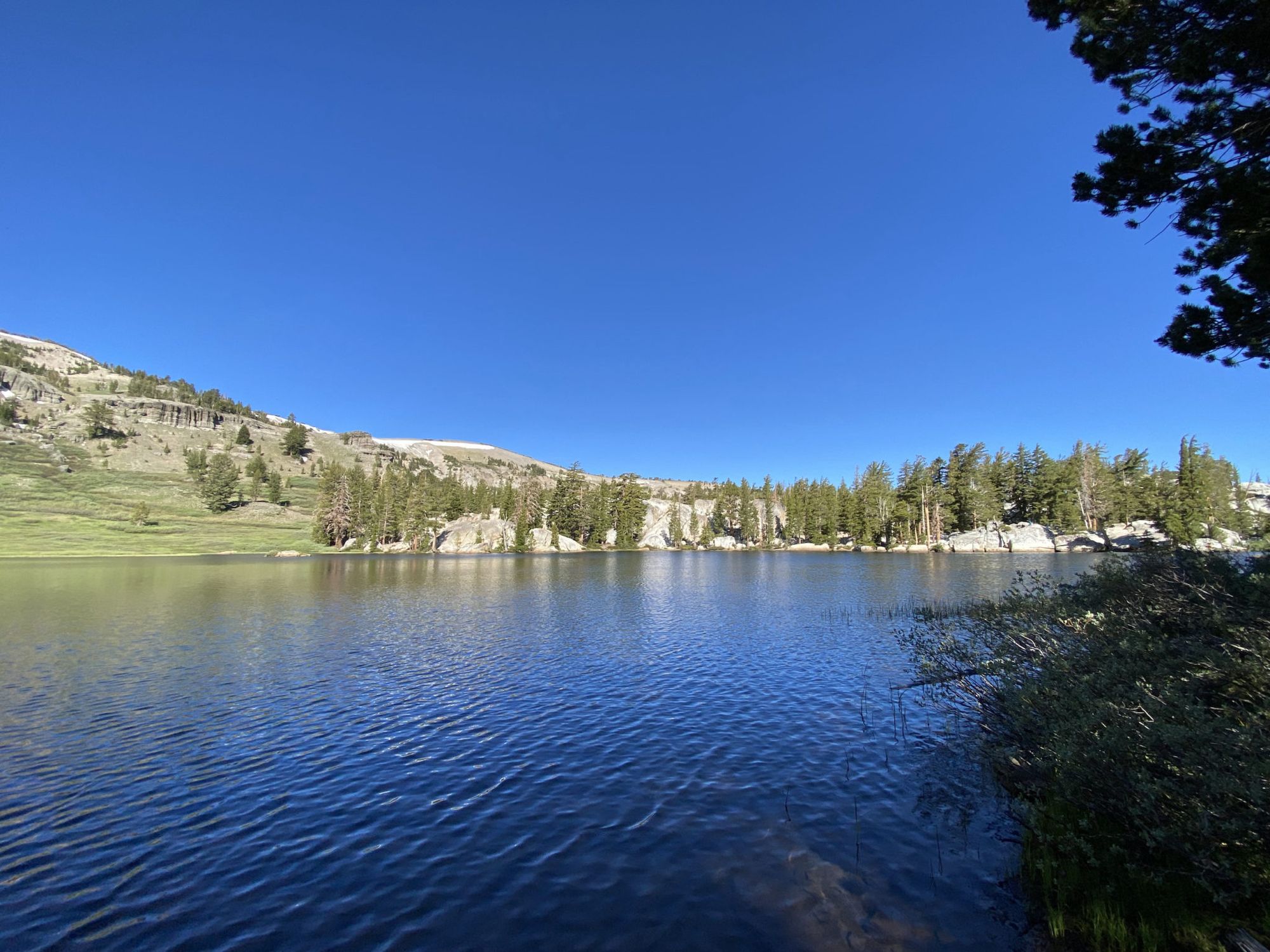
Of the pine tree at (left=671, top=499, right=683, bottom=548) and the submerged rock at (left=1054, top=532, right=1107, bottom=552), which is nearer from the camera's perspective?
the submerged rock at (left=1054, top=532, right=1107, bottom=552)

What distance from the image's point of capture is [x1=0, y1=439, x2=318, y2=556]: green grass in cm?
11550

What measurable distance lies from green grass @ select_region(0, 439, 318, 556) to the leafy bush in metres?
143

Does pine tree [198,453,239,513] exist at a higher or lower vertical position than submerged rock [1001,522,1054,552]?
higher

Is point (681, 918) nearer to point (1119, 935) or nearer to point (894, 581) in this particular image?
point (1119, 935)

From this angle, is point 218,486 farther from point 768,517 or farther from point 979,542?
point 979,542

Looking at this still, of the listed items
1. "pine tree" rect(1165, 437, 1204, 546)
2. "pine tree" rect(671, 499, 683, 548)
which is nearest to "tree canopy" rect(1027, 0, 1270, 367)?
"pine tree" rect(1165, 437, 1204, 546)

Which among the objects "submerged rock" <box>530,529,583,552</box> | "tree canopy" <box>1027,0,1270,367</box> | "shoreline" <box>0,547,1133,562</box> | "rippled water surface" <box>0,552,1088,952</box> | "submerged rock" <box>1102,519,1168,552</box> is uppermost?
"tree canopy" <box>1027,0,1270,367</box>

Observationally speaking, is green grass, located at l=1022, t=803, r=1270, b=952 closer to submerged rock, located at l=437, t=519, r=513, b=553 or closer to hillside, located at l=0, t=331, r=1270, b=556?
hillside, located at l=0, t=331, r=1270, b=556

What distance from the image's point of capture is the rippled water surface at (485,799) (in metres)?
9.53

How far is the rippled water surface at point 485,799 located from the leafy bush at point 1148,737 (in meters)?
1.58

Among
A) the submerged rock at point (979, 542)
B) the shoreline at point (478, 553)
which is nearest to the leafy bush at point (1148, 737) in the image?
the shoreline at point (478, 553)

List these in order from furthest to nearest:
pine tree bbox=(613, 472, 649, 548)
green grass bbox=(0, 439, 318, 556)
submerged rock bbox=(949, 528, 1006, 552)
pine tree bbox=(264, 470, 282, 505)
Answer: pine tree bbox=(264, 470, 282, 505) < pine tree bbox=(613, 472, 649, 548) < submerged rock bbox=(949, 528, 1006, 552) < green grass bbox=(0, 439, 318, 556)

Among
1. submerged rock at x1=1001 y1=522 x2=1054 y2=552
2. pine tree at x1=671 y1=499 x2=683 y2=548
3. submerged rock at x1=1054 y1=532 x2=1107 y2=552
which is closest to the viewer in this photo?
submerged rock at x1=1054 y1=532 x2=1107 y2=552

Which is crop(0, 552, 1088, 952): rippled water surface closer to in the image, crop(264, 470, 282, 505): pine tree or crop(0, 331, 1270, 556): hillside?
crop(0, 331, 1270, 556): hillside
